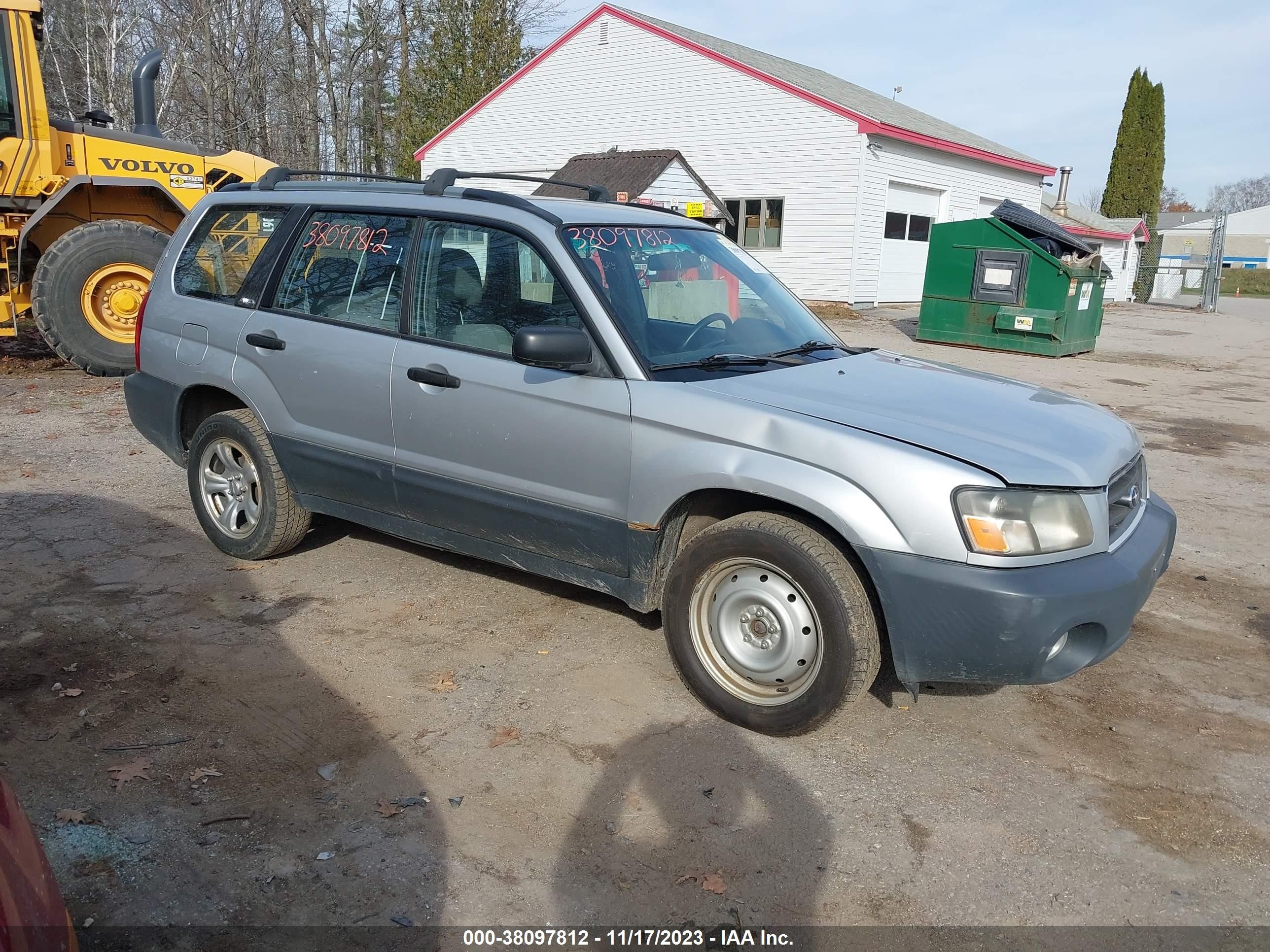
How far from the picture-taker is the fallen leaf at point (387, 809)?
125 inches

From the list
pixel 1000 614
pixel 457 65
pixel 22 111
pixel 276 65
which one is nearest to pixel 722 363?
pixel 1000 614

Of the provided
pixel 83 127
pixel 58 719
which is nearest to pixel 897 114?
pixel 83 127

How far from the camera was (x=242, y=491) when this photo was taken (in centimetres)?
525

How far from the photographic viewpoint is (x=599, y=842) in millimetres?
3066

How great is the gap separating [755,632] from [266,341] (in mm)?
2804

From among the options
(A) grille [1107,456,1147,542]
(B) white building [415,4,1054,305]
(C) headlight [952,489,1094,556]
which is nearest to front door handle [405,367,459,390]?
(C) headlight [952,489,1094,556]

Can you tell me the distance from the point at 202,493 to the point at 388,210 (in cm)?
189

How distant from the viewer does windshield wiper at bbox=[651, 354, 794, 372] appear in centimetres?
392

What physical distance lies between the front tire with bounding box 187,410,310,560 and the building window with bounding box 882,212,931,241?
20667 millimetres

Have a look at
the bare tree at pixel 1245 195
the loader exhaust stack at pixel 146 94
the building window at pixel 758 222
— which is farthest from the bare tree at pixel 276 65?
the bare tree at pixel 1245 195

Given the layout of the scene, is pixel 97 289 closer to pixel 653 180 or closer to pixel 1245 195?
pixel 653 180

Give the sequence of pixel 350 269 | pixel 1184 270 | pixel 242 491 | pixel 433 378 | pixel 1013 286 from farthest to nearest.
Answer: pixel 1184 270
pixel 1013 286
pixel 242 491
pixel 350 269
pixel 433 378

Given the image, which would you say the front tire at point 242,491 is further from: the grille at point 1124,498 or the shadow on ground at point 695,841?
the grille at point 1124,498

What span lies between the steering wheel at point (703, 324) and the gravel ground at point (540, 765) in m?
1.33
